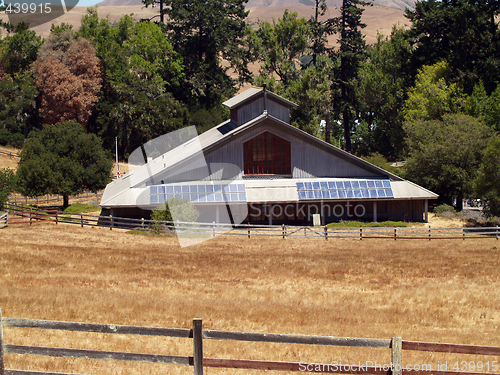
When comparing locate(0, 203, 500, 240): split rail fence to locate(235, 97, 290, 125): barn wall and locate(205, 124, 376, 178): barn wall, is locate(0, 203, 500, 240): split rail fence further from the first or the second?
locate(235, 97, 290, 125): barn wall

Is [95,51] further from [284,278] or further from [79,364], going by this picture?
[79,364]

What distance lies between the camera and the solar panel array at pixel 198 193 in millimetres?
39500

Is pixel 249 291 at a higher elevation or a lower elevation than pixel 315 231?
Answer: lower

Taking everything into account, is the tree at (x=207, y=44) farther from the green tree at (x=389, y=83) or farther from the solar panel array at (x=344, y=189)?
the solar panel array at (x=344, y=189)

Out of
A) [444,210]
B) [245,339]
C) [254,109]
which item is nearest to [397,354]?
[245,339]

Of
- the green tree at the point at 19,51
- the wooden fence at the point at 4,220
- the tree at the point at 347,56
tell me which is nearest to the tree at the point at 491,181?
the wooden fence at the point at 4,220

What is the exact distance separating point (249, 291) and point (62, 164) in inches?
1269

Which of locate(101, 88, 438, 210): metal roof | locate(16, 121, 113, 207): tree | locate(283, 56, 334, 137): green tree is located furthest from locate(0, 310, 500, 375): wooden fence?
locate(283, 56, 334, 137): green tree

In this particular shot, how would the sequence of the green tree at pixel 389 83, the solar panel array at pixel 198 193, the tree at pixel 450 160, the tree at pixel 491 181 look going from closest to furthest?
the solar panel array at pixel 198 193 → the tree at pixel 491 181 → the tree at pixel 450 160 → the green tree at pixel 389 83

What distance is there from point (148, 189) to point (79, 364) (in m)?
29.3

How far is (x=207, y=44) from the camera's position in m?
93.4

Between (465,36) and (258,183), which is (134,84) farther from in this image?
(465,36)

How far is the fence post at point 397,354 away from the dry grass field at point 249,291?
3.34 meters

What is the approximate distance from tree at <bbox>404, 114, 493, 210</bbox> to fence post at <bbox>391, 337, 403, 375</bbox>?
41.7m
